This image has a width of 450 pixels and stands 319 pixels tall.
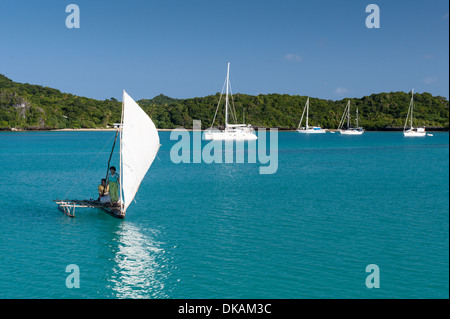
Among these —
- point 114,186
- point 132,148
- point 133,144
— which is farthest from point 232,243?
point 114,186

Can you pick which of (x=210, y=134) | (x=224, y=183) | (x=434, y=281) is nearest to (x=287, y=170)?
(x=224, y=183)

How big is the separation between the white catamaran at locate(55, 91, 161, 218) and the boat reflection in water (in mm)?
2338

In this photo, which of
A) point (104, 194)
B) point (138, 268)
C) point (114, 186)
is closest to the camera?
point (138, 268)

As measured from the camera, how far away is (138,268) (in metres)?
16.9

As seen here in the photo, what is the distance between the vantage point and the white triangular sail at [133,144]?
21.6 meters

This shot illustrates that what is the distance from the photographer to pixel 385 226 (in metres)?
23.3

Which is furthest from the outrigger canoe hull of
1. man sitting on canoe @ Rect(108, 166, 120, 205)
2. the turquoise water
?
the turquoise water

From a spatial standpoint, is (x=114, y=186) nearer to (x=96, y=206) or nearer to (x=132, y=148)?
(x=96, y=206)

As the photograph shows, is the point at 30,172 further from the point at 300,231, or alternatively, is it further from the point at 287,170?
the point at 300,231

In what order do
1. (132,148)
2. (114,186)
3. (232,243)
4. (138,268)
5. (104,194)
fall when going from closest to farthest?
(138,268) < (232,243) < (132,148) < (114,186) < (104,194)

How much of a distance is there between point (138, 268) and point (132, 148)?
7428 mm

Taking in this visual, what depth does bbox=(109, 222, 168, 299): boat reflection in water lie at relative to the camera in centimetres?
1491

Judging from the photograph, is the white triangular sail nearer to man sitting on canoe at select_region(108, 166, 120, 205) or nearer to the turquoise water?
man sitting on canoe at select_region(108, 166, 120, 205)

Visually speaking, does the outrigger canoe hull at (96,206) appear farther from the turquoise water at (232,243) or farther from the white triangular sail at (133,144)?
the turquoise water at (232,243)
